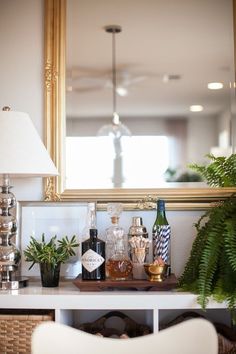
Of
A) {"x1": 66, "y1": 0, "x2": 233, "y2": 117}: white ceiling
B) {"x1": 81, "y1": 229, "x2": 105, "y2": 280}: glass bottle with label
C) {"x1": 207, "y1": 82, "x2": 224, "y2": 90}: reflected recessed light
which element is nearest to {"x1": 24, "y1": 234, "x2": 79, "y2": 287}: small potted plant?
{"x1": 81, "y1": 229, "x2": 105, "y2": 280}: glass bottle with label

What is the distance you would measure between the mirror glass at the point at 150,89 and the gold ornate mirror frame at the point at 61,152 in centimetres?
3

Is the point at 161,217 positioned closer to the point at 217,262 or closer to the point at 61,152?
the point at 217,262

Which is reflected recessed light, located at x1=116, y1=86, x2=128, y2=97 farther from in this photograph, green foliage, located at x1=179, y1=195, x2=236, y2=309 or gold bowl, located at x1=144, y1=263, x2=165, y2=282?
gold bowl, located at x1=144, y1=263, x2=165, y2=282

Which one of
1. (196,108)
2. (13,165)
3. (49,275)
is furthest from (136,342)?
(196,108)

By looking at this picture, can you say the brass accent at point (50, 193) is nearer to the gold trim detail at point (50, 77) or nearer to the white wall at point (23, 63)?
the white wall at point (23, 63)

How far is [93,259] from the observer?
2.02 m

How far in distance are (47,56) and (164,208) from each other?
868 millimetres

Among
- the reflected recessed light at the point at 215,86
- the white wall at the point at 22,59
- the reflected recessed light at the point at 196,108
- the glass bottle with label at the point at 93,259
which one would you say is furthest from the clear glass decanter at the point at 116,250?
the reflected recessed light at the point at 215,86

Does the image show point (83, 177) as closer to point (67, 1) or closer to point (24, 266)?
point (24, 266)

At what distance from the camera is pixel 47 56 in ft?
7.72

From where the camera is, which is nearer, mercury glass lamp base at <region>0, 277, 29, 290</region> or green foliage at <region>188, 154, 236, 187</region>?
mercury glass lamp base at <region>0, 277, 29, 290</region>

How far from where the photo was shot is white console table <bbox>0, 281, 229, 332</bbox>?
1.87 m

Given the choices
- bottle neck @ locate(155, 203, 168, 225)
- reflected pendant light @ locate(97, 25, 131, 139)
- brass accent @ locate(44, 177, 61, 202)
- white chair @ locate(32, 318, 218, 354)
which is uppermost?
reflected pendant light @ locate(97, 25, 131, 139)

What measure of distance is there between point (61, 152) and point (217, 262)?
855mm
